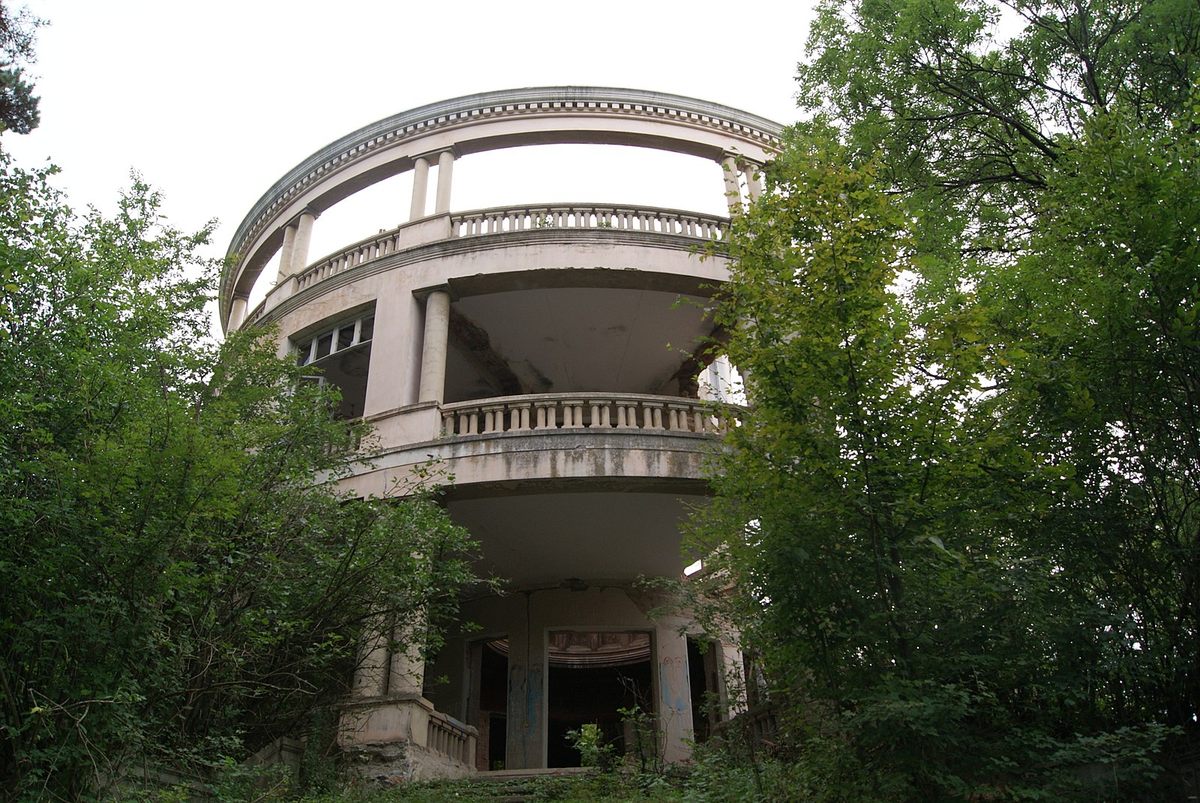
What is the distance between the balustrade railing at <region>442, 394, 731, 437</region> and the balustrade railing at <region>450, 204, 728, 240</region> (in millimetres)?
3629

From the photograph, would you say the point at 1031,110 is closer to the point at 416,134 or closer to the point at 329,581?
the point at 329,581

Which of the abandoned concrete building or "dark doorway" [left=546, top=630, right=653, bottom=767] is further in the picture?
"dark doorway" [left=546, top=630, right=653, bottom=767]

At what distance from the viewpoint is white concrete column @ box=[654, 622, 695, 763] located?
49.3ft

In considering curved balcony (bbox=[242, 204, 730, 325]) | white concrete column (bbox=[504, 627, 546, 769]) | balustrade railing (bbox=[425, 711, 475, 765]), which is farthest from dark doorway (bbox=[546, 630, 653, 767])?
curved balcony (bbox=[242, 204, 730, 325])

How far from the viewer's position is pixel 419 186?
16312mm

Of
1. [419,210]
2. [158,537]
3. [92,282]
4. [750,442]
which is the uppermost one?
[419,210]

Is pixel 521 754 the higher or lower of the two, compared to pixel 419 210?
lower

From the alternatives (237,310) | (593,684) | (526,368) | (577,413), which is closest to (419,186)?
(526,368)

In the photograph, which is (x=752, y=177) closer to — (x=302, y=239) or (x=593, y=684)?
(x=302, y=239)

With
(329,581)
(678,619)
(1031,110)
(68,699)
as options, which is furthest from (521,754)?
(1031,110)

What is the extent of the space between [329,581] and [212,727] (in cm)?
170

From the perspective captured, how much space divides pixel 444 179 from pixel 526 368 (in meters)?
4.18

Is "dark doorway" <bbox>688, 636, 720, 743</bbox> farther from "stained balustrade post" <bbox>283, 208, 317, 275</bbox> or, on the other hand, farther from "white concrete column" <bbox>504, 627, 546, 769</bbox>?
"stained balustrade post" <bbox>283, 208, 317, 275</bbox>

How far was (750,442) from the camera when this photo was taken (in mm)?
5867
